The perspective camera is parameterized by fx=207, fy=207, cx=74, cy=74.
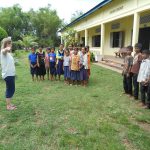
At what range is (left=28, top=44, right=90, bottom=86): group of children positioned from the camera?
25.0 feet

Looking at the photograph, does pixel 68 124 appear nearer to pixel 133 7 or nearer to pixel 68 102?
pixel 68 102

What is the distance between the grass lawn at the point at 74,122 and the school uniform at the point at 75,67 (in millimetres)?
1162

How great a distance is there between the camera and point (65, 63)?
26.2 ft

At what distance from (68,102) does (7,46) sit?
2.21m

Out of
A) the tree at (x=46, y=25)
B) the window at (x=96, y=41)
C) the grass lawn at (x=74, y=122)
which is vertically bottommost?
the grass lawn at (x=74, y=122)

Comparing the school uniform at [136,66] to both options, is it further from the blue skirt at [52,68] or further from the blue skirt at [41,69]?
the blue skirt at [41,69]

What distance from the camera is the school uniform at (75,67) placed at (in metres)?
7.57

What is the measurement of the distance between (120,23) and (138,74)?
1108cm

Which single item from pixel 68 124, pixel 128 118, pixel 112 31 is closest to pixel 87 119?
pixel 68 124

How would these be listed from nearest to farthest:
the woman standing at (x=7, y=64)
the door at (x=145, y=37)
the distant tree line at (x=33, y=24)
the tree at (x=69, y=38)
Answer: the woman standing at (x=7, y=64) → the door at (x=145, y=37) → the tree at (x=69, y=38) → the distant tree line at (x=33, y=24)

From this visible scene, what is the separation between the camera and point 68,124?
166 inches

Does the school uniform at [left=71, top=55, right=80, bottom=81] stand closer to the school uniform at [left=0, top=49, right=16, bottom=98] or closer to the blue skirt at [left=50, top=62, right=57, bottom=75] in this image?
the blue skirt at [left=50, top=62, right=57, bottom=75]

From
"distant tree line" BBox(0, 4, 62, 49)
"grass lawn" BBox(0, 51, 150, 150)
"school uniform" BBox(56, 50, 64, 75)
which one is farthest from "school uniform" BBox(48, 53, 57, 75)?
"distant tree line" BBox(0, 4, 62, 49)

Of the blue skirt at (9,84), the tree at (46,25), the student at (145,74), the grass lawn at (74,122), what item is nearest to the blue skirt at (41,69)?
the grass lawn at (74,122)
